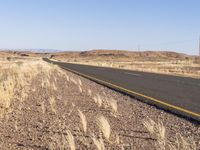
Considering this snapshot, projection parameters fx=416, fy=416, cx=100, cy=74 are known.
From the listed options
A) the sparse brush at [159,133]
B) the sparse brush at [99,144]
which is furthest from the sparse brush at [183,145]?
the sparse brush at [99,144]

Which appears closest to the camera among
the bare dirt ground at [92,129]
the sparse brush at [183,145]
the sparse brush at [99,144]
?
the sparse brush at [99,144]

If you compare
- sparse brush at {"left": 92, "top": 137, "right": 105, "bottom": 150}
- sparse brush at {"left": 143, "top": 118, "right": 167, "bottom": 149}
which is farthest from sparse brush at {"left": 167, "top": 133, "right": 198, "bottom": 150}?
sparse brush at {"left": 92, "top": 137, "right": 105, "bottom": 150}

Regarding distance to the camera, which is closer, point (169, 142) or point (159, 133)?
point (169, 142)

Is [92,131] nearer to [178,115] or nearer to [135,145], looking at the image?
[135,145]

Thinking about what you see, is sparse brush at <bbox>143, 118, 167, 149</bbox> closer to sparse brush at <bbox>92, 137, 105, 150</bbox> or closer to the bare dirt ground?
the bare dirt ground

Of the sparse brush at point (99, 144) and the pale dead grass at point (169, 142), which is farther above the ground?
the sparse brush at point (99, 144)

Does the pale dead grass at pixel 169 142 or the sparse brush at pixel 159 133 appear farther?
the sparse brush at pixel 159 133

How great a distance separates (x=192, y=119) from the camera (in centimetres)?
1013

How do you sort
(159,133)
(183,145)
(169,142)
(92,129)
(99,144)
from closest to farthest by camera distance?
(99,144) < (183,145) < (169,142) < (159,133) < (92,129)

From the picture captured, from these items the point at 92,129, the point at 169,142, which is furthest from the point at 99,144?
the point at 92,129

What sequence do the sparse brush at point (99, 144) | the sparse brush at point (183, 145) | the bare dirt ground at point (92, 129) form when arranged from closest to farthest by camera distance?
the sparse brush at point (99, 144), the sparse brush at point (183, 145), the bare dirt ground at point (92, 129)

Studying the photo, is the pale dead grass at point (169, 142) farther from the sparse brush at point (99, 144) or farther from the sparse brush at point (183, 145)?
the sparse brush at point (99, 144)

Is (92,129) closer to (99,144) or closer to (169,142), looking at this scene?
(99,144)

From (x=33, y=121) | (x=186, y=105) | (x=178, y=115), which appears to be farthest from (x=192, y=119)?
(x=33, y=121)
